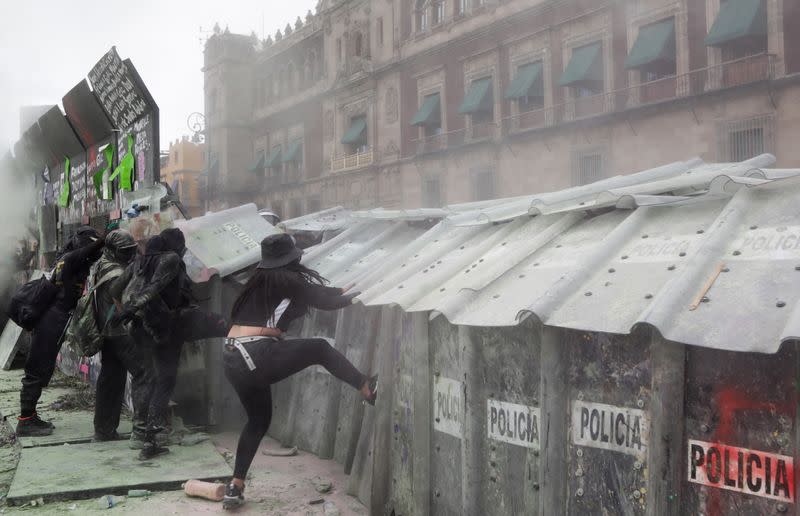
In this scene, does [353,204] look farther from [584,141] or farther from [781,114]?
[781,114]

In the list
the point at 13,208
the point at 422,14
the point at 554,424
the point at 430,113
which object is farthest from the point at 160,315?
the point at 422,14

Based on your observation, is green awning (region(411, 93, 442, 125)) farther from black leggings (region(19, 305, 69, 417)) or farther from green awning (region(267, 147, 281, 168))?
black leggings (region(19, 305, 69, 417))

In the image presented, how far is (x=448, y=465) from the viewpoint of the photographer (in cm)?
396

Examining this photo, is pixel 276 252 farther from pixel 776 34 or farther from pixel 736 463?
pixel 776 34

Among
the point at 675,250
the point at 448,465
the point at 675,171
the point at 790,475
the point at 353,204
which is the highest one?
the point at 353,204

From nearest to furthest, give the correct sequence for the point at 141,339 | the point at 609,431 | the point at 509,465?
the point at 609,431 → the point at 509,465 → the point at 141,339

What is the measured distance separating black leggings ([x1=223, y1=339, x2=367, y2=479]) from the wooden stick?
2.39 metres

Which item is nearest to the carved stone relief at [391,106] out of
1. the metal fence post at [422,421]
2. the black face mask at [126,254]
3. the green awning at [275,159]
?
the green awning at [275,159]

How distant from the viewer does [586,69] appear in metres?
20.9

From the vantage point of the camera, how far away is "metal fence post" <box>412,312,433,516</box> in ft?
13.5

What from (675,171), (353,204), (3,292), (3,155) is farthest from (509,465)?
(353,204)

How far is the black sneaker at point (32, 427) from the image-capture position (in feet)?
21.0

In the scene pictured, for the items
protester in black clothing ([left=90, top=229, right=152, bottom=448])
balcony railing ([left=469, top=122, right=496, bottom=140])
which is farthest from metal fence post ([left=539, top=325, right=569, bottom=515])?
balcony railing ([left=469, top=122, right=496, bottom=140])

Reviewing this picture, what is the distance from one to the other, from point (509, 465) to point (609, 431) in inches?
25.4
